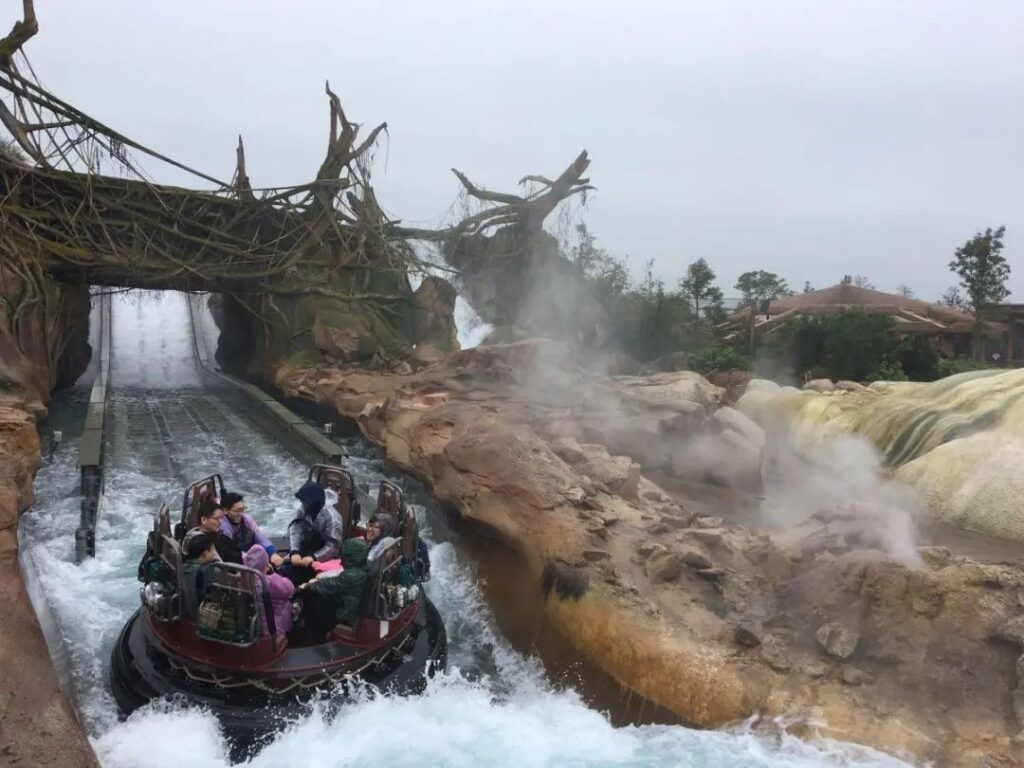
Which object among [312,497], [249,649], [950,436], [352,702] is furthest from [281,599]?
[950,436]

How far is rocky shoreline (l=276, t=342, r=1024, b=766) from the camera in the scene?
181 inches

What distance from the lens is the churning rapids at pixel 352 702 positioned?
178 inches

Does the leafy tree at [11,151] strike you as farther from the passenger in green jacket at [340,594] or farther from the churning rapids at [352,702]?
the passenger in green jacket at [340,594]

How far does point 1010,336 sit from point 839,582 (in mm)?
16563

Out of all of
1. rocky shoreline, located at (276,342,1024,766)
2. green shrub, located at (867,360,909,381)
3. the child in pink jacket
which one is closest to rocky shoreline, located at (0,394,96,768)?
the child in pink jacket

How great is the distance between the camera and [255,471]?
1118cm

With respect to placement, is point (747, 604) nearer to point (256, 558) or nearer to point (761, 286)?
point (256, 558)

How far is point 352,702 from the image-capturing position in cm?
486

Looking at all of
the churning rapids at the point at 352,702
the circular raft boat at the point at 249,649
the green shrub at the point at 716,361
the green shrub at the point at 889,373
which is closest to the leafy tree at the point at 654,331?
the green shrub at the point at 716,361

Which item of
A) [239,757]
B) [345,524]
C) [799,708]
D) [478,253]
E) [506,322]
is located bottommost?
[239,757]

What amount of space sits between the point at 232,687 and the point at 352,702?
0.76m

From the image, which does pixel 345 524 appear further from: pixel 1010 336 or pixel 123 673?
pixel 1010 336

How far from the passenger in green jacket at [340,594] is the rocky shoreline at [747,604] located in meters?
1.73

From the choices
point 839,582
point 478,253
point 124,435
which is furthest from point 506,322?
point 839,582
